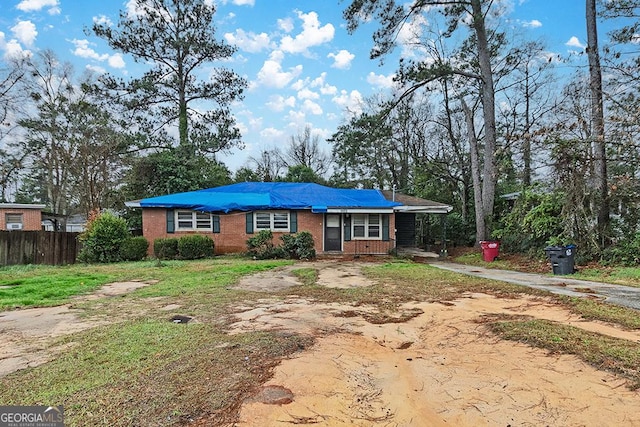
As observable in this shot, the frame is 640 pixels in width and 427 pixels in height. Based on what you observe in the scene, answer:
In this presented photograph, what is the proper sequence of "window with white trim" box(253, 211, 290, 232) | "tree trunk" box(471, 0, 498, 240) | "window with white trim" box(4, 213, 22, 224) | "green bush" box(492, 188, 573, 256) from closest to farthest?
"green bush" box(492, 188, 573, 256), "tree trunk" box(471, 0, 498, 240), "window with white trim" box(253, 211, 290, 232), "window with white trim" box(4, 213, 22, 224)

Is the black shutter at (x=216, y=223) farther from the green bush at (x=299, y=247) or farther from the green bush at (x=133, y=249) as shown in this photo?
the green bush at (x=299, y=247)

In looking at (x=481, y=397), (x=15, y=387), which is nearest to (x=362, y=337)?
(x=481, y=397)

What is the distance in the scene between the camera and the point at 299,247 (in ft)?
45.7

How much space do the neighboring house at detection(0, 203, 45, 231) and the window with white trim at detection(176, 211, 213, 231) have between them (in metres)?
10.2

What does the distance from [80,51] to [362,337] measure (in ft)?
67.1

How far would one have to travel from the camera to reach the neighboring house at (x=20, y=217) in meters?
19.1

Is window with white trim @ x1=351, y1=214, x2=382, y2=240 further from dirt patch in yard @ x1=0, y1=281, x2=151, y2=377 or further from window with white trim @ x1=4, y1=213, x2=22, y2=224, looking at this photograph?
window with white trim @ x1=4, y1=213, x2=22, y2=224

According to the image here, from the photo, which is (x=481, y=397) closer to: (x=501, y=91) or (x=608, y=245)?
(x=608, y=245)

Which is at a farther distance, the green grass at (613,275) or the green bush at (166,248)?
the green bush at (166,248)

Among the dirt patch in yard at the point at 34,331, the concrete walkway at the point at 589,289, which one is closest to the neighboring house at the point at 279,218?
the concrete walkway at the point at 589,289

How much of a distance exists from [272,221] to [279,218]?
0.36m

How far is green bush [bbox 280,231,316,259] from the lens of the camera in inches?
546

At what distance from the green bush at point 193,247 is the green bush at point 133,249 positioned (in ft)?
4.39

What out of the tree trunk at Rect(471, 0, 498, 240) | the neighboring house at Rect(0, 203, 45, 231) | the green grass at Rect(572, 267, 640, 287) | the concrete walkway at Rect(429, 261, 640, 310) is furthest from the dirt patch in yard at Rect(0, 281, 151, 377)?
the neighboring house at Rect(0, 203, 45, 231)
